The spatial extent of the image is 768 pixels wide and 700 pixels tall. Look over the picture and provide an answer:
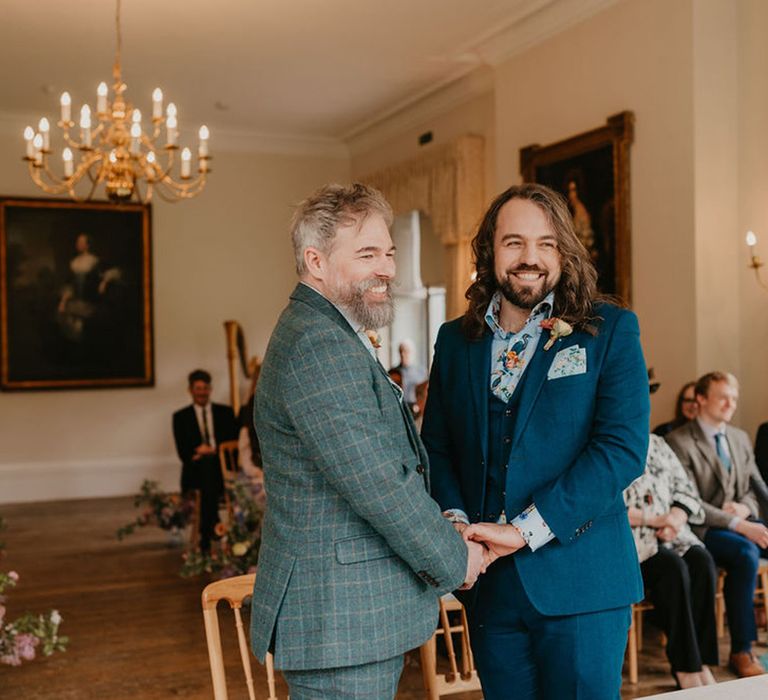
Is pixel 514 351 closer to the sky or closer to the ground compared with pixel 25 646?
closer to the sky

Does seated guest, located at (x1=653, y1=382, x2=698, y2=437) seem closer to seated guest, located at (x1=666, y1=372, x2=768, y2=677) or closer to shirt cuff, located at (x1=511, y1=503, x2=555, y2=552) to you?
seated guest, located at (x1=666, y1=372, x2=768, y2=677)

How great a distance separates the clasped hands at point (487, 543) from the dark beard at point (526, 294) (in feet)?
1.77

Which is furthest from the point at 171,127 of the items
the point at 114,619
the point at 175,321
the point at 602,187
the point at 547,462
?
the point at 175,321

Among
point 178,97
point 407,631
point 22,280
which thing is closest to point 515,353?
point 407,631

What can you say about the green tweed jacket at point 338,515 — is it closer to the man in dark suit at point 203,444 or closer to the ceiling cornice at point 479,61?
the ceiling cornice at point 479,61

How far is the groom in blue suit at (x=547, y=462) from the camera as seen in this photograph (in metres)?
2.20

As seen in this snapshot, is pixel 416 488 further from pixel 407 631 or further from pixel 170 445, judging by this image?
pixel 170 445

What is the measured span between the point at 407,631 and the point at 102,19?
22.8ft

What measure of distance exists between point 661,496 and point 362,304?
3.17 meters

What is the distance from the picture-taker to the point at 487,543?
2230mm

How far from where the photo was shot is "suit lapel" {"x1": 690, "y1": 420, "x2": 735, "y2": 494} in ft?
17.6

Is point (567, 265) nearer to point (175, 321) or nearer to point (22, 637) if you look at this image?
point (22, 637)

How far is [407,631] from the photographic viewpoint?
6.77 feet

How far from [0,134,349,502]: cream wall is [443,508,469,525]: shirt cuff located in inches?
393
